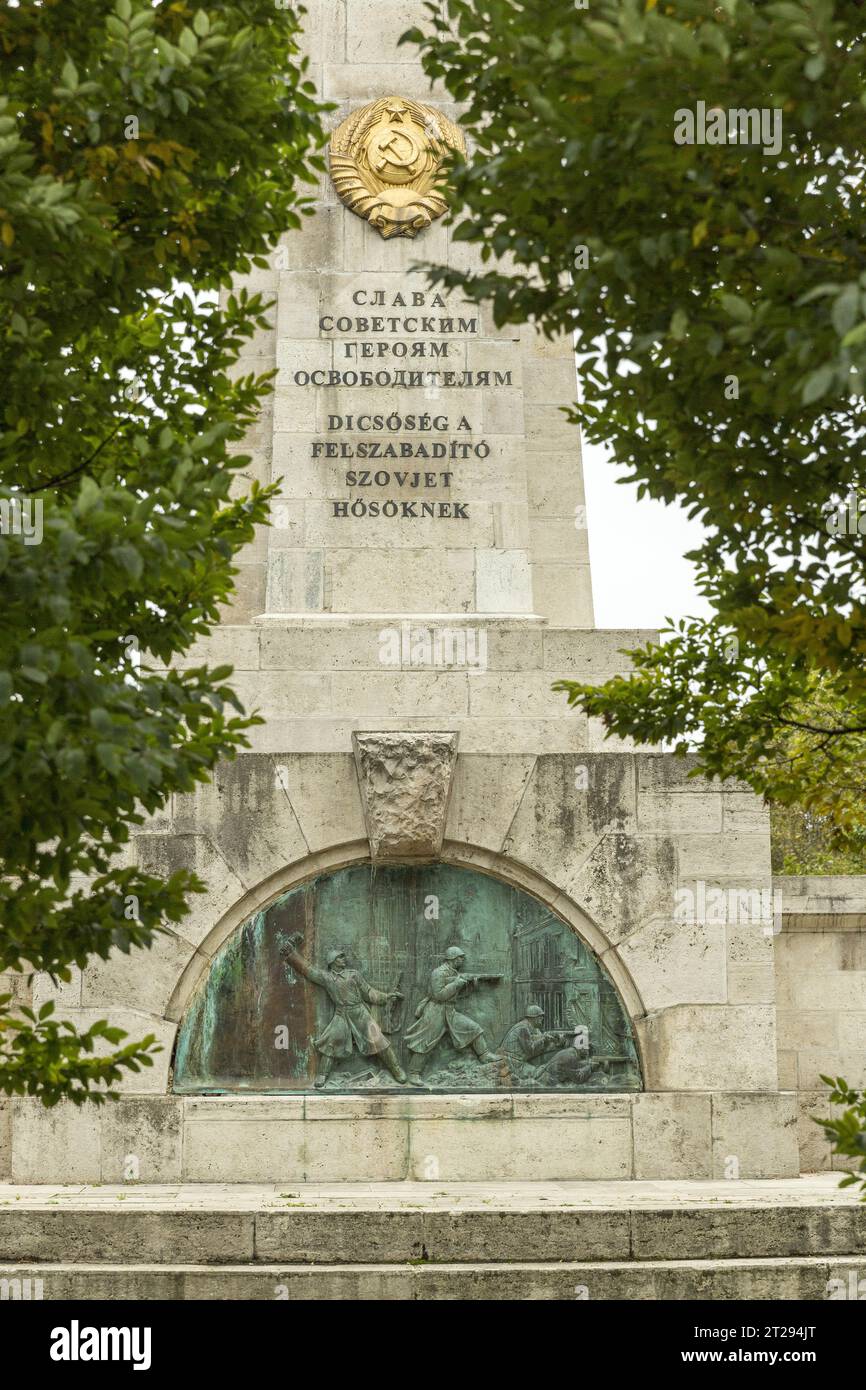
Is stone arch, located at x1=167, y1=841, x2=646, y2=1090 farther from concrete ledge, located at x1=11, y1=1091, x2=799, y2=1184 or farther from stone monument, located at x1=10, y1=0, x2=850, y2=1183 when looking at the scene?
concrete ledge, located at x1=11, y1=1091, x2=799, y2=1184

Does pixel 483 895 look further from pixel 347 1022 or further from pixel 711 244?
pixel 711 244

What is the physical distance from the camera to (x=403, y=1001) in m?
13.4

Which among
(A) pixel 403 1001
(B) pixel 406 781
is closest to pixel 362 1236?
(A) pixel 403 1001

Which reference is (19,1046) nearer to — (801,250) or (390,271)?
(801,250)

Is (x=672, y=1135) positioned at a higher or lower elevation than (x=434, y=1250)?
higher

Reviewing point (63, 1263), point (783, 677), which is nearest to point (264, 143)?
point (783, 677)

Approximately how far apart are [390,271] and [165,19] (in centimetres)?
847

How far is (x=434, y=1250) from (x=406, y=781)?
3.66 meters

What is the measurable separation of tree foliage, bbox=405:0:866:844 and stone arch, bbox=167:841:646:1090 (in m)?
5.71

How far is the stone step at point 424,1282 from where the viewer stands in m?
10.7

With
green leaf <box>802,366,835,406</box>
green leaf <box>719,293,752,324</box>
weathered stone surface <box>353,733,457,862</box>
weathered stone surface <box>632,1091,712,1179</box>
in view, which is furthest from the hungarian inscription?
green leaf <box>802,366,835,406</box>

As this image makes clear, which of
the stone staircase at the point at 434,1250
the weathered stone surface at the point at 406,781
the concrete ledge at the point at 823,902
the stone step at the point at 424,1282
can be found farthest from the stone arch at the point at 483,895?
the stone step at the point at 424,1282

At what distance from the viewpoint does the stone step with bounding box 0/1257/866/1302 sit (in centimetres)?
1066

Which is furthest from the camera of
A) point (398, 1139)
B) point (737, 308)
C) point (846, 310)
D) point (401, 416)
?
point (401, 416)
